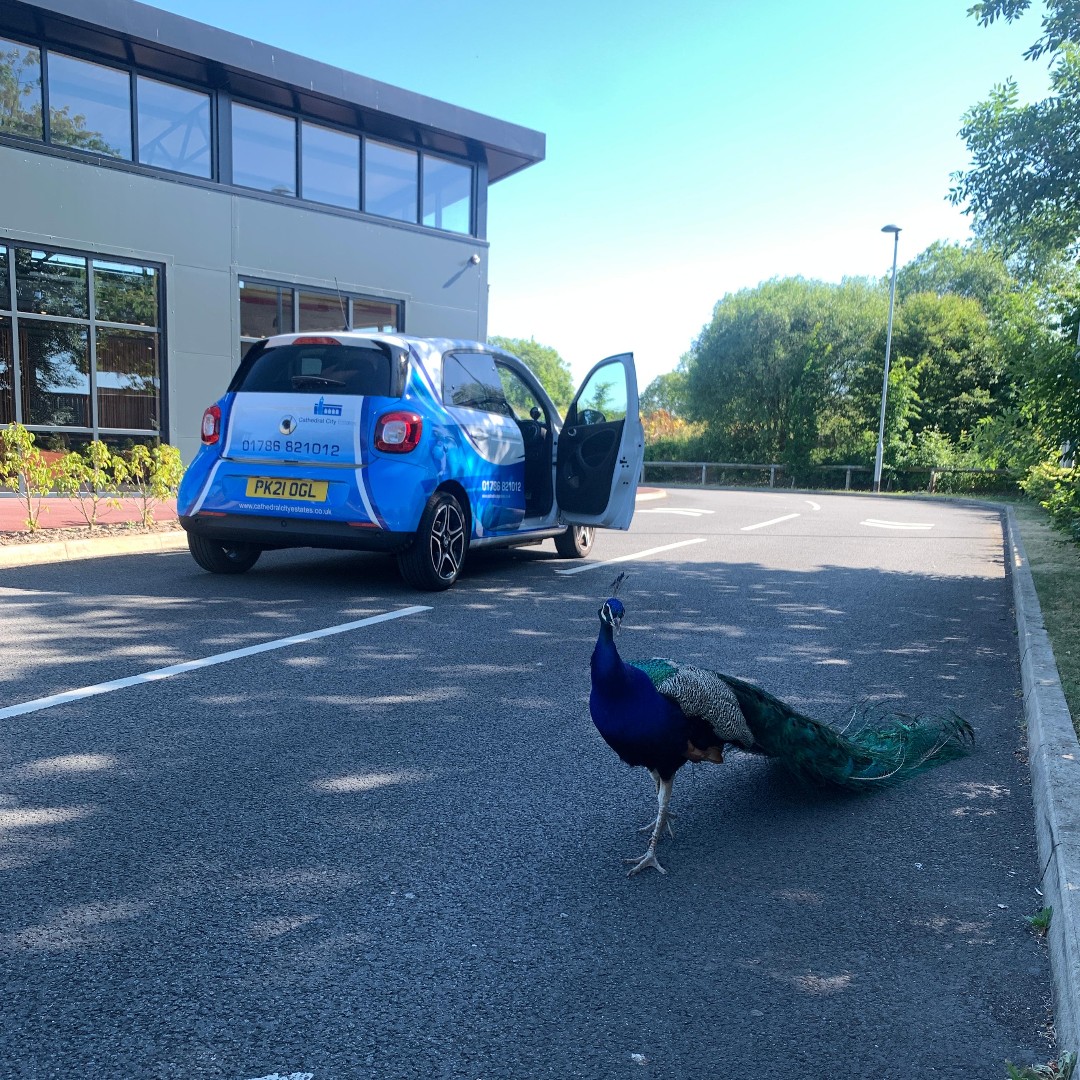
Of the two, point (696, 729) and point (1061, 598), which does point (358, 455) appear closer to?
point (696, 729)

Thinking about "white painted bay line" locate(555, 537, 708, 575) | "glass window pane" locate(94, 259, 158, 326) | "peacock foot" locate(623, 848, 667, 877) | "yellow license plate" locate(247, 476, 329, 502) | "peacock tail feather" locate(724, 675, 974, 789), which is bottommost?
"peacock foot" locate(623, 848, 667, 877)

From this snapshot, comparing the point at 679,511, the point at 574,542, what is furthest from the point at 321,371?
the point at 679,511

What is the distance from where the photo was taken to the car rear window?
7156 millimetres

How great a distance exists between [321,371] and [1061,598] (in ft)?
19.7

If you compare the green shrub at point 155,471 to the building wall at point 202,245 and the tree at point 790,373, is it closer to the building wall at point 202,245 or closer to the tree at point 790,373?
the building wall at point 202,245

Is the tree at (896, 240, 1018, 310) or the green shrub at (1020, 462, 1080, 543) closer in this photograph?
the green shrub at (1020, 462, 1080, 543)

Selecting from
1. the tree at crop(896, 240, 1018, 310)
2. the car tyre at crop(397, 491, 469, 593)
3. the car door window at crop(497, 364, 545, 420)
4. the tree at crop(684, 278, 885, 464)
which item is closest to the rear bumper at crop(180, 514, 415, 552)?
the car tyre at crop(397, 491, 469, 593)

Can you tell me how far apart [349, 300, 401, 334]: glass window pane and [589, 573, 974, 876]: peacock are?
16.3m

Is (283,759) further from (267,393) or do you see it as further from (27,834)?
(267,393)

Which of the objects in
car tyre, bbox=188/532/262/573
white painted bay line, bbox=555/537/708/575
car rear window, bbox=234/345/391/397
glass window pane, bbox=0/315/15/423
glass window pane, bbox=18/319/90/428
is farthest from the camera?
glass window pane, bbox=18/319/90/428

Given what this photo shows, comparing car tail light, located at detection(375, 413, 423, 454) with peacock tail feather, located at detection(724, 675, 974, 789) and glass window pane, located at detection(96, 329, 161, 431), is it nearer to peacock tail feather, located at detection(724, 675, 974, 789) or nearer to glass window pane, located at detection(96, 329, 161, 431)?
peacock tail feather, located at detection(724, 675, 974, 789)

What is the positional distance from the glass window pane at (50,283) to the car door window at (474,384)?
31.6 feet

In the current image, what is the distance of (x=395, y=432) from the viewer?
22.9 feet

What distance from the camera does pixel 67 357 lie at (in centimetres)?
1502
